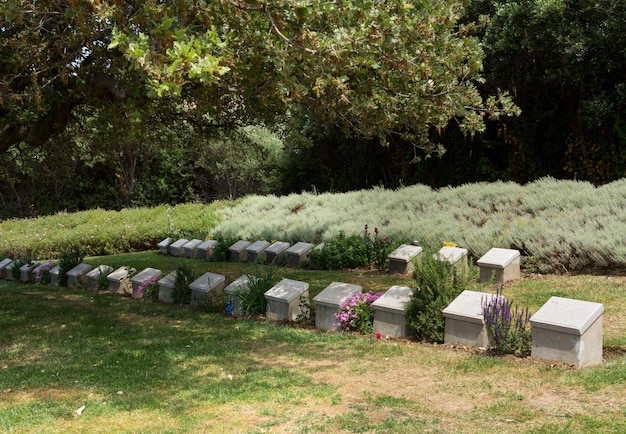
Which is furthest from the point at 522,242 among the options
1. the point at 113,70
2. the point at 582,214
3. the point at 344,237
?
the point at 113,70

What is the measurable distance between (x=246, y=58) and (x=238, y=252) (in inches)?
245

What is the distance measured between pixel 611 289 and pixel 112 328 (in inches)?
232

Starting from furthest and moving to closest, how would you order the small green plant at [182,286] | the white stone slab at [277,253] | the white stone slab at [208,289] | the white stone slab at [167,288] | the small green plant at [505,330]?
1. the white stone slab at [277,253]
2. the white stone slab at [167,288]
3. the small green plant at [182,286]
4. the white stone slab at [208,289]
5. the small green plant at [505,330]

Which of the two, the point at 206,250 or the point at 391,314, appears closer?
the point at 391,314

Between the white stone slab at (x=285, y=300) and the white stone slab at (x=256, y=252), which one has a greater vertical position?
the white stone slab at (x=285, y=300)

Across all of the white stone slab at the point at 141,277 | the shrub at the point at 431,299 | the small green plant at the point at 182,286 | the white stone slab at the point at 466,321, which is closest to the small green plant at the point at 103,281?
the white stone slab at the point at 141,277

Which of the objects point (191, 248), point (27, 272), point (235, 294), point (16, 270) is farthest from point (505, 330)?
point (16, 270)

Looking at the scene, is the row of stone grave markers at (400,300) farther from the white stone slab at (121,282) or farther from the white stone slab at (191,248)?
the white stone slab at (191,248)

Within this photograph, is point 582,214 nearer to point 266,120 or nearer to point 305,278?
point 305,278

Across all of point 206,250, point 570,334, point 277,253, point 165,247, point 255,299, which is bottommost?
point 165,247

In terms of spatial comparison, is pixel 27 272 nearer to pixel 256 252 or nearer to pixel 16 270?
pixel 16 270

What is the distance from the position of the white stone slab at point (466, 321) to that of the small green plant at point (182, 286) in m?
4.02

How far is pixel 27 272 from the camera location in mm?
12297

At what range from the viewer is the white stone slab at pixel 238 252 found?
11.6m
